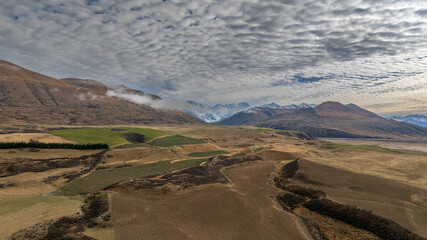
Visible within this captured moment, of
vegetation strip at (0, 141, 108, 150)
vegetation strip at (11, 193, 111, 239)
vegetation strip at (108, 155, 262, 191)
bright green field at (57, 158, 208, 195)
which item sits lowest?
bright green field at (57, 158, 208, 195)

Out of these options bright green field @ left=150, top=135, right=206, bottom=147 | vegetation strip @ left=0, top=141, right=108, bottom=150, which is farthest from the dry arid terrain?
bright green field @ left=150, top=135, right=206, bottom=147

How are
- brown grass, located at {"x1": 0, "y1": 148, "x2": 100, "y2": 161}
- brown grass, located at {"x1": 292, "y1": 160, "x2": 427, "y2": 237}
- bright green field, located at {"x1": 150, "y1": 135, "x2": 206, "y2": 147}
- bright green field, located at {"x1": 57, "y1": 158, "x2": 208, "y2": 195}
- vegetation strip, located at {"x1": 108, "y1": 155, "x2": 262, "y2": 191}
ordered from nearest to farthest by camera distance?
brown grass, located at {"x1": 292, "y1": 160, "x2": 427, "y2": 237}, bright green field, located at {"x1": 57, "y1": 158, "x2": 208, "y2": 195}, vegetation strip, located at {"x1": 108, "y1": 155, "x2": 262, "y2": 191}, brown grass, located at {"x1": 0, "y1": 148, "x2": 100, "y2": 161}, bright green field, located at {"x1": 150, "y1": 135, "x2": 206, "y2": 147}

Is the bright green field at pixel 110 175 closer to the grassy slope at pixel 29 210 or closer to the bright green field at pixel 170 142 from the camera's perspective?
the grassy slope at pixel 29 210

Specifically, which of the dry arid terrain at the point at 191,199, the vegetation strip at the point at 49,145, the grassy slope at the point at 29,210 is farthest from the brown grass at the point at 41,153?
the grassy slope at the point at 29,210

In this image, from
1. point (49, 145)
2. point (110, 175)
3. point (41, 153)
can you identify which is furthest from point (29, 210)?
point (49, 145)

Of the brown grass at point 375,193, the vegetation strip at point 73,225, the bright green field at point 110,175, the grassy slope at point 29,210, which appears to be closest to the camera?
the vegetation strip at point 73,225

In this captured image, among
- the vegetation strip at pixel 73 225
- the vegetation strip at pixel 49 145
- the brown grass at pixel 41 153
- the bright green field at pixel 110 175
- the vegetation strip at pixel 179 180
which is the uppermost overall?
the vegetation strip at pixel 49 145

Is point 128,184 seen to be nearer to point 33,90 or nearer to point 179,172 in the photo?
point 179,172

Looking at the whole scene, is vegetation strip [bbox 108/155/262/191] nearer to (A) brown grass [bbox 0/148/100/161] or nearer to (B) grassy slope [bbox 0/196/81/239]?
(B) grassy slope [bbox 0/196/81/239]

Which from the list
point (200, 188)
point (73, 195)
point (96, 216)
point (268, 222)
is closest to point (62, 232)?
point (96, 216)
